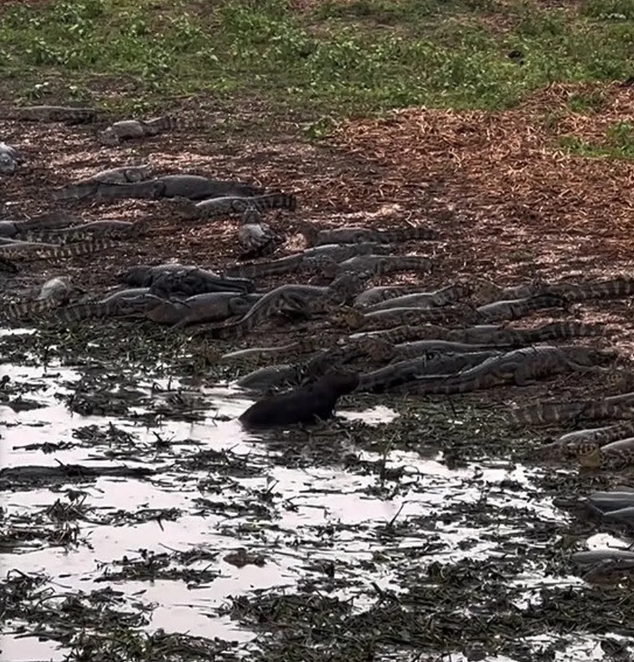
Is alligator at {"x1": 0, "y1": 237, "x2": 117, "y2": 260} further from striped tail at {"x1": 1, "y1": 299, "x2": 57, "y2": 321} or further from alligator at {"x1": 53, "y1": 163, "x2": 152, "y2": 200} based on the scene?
alligator at {"x1": 53, "y1": 163, "x2": 152, "y2": 200}

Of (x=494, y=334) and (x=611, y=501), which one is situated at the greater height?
(x=611, y=501)

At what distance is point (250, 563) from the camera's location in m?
6.93

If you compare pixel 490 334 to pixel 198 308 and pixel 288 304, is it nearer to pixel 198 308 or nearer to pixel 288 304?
pixel 288 304

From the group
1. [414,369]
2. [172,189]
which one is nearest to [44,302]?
[414,369]

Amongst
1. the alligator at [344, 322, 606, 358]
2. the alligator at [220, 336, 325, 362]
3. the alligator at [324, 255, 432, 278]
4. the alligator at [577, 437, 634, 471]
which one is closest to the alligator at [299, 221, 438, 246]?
the alligator at [324, 255, 432, 278]

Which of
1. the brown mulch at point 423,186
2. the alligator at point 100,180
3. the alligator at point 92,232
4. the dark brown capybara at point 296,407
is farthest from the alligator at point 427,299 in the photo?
the alligator at point 100,180

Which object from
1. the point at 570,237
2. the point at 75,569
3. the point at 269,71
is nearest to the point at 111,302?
the point at 570,237

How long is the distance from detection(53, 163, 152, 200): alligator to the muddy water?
569 centimetres

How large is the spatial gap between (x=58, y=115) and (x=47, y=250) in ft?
16.1

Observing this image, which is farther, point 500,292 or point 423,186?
point 423,186

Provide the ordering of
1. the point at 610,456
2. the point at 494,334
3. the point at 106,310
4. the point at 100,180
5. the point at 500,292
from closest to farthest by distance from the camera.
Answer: the point at 610,456 → the point at 494,334 → the point at 106,310 → the point at 500,292 → the point at 100,180

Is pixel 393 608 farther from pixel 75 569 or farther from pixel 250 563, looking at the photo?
pixel 75 569

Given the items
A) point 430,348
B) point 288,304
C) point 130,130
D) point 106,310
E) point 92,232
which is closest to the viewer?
point 430,348

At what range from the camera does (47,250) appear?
12711 millimetres
